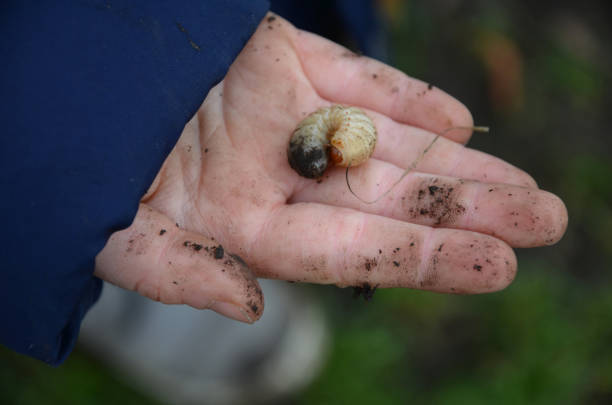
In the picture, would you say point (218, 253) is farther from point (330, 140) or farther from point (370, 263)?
point (330, 140)

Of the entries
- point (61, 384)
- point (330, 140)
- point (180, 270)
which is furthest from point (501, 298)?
point (61, 384)

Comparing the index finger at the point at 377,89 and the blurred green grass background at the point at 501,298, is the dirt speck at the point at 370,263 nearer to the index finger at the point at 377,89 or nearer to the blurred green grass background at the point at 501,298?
the index finger at the point at 377,89

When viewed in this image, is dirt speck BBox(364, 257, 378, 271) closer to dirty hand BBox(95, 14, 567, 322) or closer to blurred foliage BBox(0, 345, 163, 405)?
dirty hand BBox(95, 14, 567, 322)

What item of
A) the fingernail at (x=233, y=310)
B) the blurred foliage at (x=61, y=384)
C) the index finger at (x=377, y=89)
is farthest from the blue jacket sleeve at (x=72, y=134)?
the blurred foliage at (x=61, y=384)

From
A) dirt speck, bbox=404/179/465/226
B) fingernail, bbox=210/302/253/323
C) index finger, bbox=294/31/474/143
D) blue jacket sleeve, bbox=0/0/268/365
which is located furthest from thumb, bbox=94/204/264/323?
index finger, bbox=294/31/474/143

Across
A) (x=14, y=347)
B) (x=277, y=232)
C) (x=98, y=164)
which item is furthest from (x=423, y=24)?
(x=14, y=347)

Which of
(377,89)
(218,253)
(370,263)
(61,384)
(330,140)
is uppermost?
(377,89)
